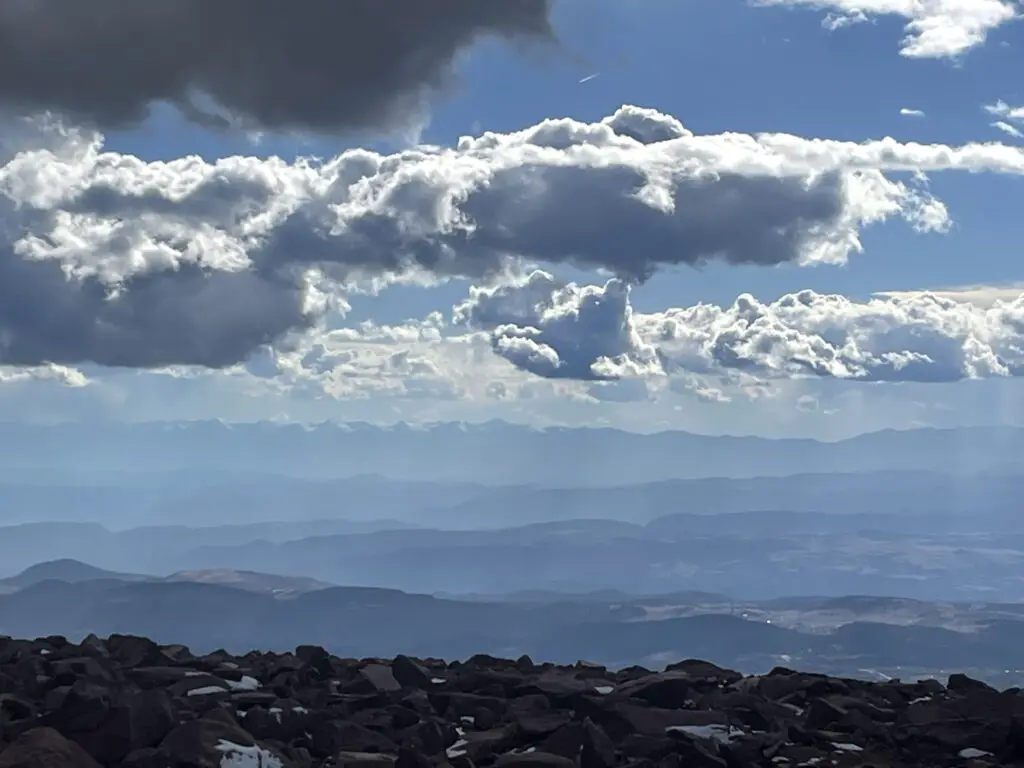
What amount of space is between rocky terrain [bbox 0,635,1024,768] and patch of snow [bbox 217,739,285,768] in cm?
3

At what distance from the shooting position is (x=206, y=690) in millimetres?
23406

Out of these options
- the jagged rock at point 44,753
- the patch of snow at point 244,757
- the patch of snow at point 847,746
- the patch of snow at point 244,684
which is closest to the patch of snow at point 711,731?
the patch of snow at point 847,746

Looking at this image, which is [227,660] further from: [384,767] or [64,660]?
[384,767]

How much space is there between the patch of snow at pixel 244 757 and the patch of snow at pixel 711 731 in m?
6.73

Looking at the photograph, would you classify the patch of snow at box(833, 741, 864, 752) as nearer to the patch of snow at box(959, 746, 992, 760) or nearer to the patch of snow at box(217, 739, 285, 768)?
the patch of snow at box(959, 746, 992, 760)

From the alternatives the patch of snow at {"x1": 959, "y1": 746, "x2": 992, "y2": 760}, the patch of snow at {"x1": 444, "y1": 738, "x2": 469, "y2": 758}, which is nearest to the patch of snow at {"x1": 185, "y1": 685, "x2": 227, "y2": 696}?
the patch of snow at {"x1": 444, "y1": 738, "x2": 469, "y2": 758}

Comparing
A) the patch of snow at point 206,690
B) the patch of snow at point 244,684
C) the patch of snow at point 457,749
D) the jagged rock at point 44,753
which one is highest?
the patch of snow at point 244,684

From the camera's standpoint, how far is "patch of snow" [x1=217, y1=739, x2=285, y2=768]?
698 inches

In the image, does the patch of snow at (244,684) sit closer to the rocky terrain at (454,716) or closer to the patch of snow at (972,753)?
the rocky terrain at (454,716)

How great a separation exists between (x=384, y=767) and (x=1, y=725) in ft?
19.1

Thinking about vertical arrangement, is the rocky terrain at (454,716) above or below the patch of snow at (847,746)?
above

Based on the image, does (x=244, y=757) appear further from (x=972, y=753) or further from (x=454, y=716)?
(x=972, y=753)

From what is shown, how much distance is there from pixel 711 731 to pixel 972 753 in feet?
13.7

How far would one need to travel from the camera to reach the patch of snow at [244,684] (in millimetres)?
24000
